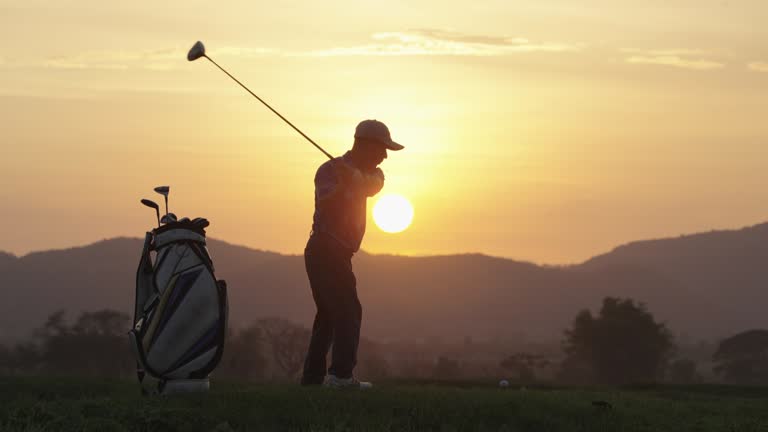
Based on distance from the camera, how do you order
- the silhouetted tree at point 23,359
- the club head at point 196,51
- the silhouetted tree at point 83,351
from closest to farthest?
1. the club head at point 196,51
2. the silhouetted tree at point 23,359
3. the silhouetted tree at point 83,351

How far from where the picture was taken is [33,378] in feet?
57.4

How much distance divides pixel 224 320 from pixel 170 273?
0.88 metres

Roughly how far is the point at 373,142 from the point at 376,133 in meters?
0.17

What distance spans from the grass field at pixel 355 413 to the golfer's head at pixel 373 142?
332 cm

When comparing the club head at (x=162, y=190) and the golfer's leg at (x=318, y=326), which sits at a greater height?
the club head at (x=162, y=190)

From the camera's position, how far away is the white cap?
613 inches

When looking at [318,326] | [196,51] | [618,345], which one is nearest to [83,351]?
[618,345]

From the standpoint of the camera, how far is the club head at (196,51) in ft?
53.9

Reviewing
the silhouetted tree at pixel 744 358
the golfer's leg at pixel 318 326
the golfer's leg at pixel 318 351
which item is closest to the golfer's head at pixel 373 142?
the golfer's leg at pixel 318 326

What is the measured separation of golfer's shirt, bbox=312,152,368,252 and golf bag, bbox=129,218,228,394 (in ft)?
8.34

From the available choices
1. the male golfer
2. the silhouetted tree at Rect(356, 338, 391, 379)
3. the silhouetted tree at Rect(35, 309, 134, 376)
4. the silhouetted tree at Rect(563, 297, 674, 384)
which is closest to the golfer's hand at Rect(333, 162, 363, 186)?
the male golfer

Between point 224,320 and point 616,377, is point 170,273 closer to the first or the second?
point 224,320

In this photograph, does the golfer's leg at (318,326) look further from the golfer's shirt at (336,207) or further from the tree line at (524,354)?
the tree line at (524,354)

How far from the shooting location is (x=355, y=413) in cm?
1152
